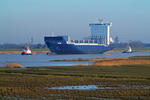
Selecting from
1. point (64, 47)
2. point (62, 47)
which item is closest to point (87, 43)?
point (64, 47)

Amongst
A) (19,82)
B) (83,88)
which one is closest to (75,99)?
(83,88)

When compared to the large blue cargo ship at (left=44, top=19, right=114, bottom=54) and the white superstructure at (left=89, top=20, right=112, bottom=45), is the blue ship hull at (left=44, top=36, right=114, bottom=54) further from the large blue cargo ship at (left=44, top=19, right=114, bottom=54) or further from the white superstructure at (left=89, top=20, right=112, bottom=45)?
the white superstructure at (left=89, top=20, right=112, bottom=45)

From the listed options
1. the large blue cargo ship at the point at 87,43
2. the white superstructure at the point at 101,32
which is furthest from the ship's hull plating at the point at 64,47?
the white superstructure at the point at 101,32

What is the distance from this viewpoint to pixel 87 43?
5079 inches

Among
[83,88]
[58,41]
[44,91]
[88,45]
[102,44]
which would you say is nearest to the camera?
[44,91]

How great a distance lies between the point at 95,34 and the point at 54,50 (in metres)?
31.7

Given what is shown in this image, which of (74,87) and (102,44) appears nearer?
(74,87)

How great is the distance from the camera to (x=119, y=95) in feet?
68.1

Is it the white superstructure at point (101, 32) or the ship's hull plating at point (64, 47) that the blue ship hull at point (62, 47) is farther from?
the white superstructure at point (101, 32)

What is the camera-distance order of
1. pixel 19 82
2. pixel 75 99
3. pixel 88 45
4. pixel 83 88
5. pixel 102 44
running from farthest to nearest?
pixel 102 44 → pixel 88 45 → pixel 19 82 → pixel 83 88 → pixel 75 99

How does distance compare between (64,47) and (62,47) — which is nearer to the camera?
(62,47)

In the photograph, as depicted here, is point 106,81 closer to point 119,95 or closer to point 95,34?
point 119,95

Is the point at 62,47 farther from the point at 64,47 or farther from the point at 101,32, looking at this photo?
the point at 101,32

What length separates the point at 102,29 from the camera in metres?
144
